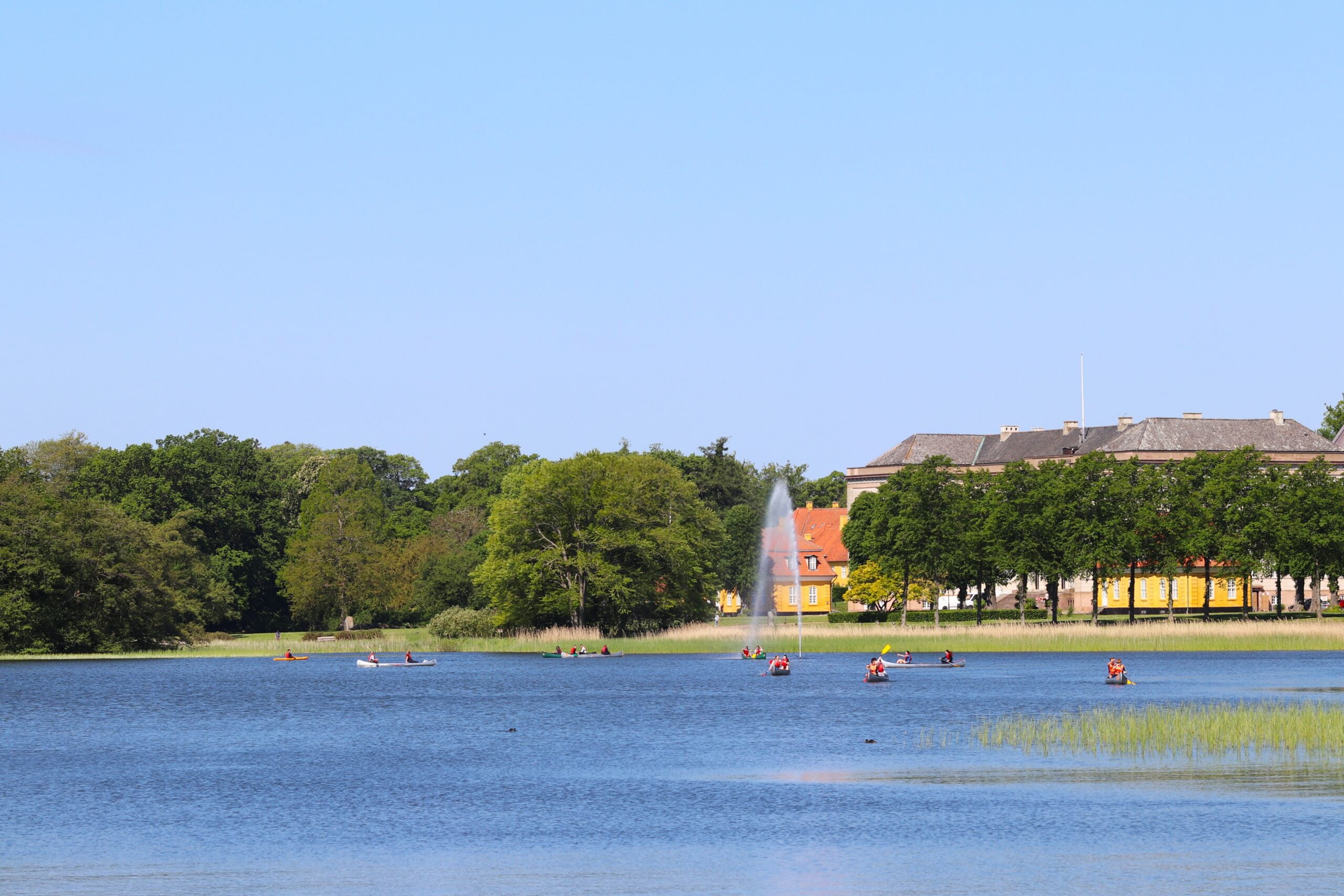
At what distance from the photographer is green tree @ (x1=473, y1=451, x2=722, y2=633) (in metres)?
113

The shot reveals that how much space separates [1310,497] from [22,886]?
10756 cm

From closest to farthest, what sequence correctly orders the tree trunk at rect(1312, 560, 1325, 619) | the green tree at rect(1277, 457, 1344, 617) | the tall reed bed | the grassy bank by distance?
1. the tall reed bed
2. the grassy bank
3. the tree trunk at rect(1312, 560, 1325, 619)
4. the green tree at rect(1277, 457, 1344, 617)

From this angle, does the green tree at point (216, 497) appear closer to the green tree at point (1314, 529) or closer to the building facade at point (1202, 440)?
the building facade at point (1202, 440)

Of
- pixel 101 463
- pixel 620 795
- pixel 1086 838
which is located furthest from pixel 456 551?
pixel 1086 838

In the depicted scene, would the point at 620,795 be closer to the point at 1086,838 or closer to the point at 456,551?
the point at 1086,838

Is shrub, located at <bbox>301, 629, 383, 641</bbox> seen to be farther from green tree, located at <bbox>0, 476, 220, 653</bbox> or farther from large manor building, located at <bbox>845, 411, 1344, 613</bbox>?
large manor building, located at <bbox>845, 411, 1344, 613</bbox>

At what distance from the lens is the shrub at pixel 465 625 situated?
119125 millimetres

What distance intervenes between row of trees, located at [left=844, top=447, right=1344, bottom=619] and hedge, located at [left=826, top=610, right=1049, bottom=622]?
1141 cm

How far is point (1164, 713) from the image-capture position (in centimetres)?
5450

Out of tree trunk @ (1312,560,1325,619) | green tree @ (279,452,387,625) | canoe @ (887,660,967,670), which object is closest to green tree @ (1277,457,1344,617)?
tree trunk @ (1312,560,1325,619)

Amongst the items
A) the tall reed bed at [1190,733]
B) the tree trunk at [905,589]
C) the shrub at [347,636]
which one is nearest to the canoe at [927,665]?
the tree trunk at [905,589]

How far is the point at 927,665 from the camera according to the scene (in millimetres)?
91562

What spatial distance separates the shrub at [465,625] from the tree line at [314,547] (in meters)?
1.30

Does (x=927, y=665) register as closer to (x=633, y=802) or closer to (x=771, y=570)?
(x=633, y=802)
